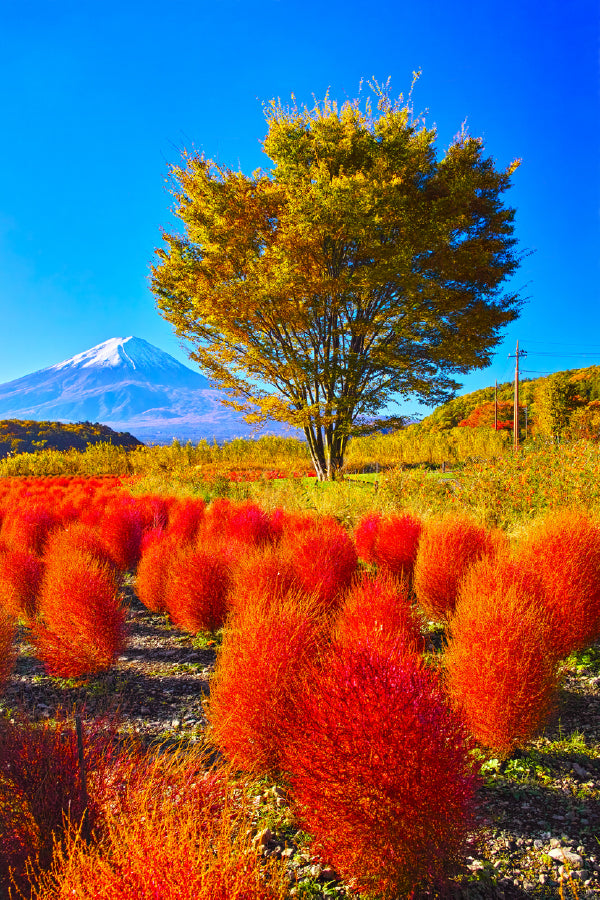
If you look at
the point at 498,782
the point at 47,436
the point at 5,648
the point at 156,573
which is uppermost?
the point at 47,436

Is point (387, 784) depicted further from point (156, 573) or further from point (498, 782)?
point (156, 573)

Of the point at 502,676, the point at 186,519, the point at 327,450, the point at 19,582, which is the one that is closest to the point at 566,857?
the point at 502,676

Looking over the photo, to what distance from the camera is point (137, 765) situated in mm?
2309

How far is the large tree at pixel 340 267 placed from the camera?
11430 mm

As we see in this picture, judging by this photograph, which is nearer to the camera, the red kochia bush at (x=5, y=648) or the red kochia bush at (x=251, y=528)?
the red kochia bush at (x=5, y=648)

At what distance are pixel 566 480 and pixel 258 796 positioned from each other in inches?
278

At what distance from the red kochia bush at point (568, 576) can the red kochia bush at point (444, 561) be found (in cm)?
51

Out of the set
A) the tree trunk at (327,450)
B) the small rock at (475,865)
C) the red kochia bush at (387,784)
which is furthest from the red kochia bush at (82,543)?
the tree trunk at (327,450)

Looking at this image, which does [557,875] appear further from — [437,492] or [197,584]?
[437,492]

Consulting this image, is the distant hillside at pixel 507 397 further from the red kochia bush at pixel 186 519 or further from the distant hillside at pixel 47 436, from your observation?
the red kochia bush at pixel 186 519

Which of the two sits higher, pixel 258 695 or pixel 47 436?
pixel 47 436

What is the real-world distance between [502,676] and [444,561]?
2.17m

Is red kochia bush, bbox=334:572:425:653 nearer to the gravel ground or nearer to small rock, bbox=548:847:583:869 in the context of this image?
the gravel ground

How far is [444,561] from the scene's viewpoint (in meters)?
4.86
